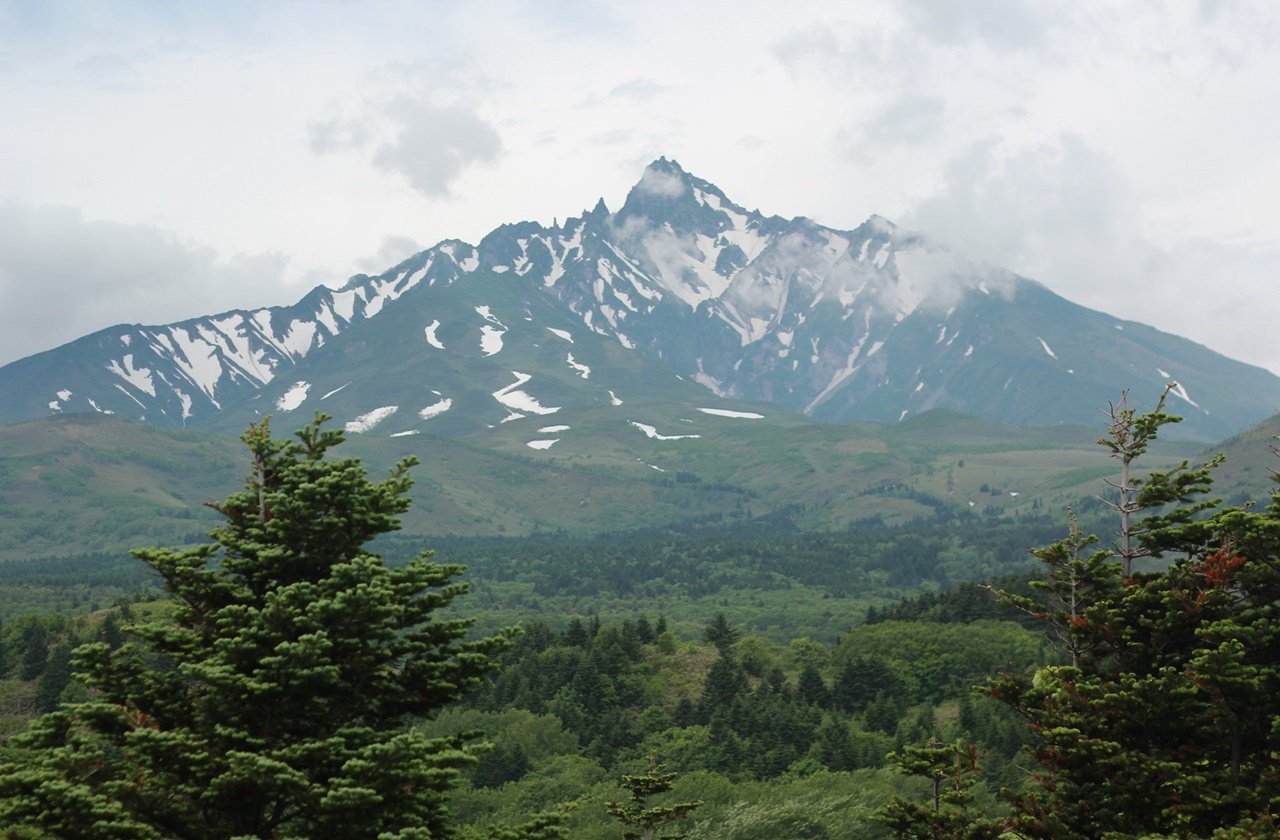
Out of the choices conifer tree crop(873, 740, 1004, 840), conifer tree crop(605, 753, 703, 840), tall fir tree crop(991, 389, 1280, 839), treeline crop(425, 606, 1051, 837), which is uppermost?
tall fir tree crop(991, 389, 1280, 839)

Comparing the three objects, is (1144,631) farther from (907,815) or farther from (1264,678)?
(907,815)

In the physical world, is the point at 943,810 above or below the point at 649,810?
above

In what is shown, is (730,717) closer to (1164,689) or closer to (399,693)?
(1164,689)

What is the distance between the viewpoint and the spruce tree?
22094 mm

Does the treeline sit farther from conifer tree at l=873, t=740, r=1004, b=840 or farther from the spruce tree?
the spruce tree

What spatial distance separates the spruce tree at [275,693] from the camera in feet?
72.5

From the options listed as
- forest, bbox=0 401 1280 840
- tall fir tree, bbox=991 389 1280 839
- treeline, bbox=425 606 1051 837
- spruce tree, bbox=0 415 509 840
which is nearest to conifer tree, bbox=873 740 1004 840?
forest, bbox=0 401 1280 840

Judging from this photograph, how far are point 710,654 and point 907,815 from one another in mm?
93456

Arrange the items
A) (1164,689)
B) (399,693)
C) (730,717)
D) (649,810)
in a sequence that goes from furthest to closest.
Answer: (730,717) < (649,810) < (1164,689) < (399,693)

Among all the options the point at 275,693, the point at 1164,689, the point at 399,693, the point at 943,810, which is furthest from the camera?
the point at 943,810

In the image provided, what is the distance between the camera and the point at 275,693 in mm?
23875

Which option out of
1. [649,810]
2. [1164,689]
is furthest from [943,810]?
[649,810]

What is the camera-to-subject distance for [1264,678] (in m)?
27.7

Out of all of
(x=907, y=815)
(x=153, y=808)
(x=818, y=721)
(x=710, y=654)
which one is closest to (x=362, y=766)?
(x=153, y=808)
